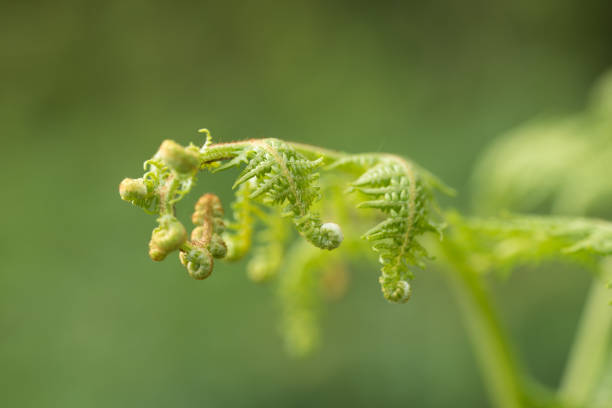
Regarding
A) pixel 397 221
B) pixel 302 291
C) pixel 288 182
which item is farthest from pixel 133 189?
pixel 302 291

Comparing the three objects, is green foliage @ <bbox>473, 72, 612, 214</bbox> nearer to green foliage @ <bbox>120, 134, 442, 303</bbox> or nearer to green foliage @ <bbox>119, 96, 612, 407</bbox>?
green foliage @ <bbox>119, 96, 612, 407</bbox>

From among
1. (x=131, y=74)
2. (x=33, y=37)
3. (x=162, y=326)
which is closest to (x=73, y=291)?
(x=162, y=326)

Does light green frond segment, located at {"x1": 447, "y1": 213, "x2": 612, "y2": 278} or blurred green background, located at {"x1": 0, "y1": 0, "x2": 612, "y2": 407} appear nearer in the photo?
light green frond segment, located at {"x1": 447, "y1": 213, "x2": 612, "y2": 278}

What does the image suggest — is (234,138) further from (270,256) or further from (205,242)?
(205,242)

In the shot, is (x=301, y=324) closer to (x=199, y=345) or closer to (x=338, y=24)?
(x=199, y=345)

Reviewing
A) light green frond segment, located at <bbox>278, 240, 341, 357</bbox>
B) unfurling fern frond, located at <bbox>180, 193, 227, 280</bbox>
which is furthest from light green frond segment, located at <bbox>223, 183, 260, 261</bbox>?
light green frond segment, located at <bbox>278, 240, 341, 357</bbox>

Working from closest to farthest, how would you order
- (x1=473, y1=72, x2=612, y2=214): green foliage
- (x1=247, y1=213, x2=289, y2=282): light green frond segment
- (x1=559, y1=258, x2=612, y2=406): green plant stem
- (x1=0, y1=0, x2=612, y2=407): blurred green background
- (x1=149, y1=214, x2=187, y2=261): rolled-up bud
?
(x1=149, y1=214, x2=187, y2=261): rolled-up bud, (x1=247, y1=213, x2=289, y2=282): light green frond segment, (x1=559, y1=258, x2=612, y2=406): green plant stem, (x1=473, y1=72, x2=612, y2=214): green foliage, (x1=0, y1=0, x2=612, y2=407): blurred green background

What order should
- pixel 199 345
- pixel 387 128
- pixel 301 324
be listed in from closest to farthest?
1. pixel 301 324
2. pixel 199 345
3. pixel 387 128
